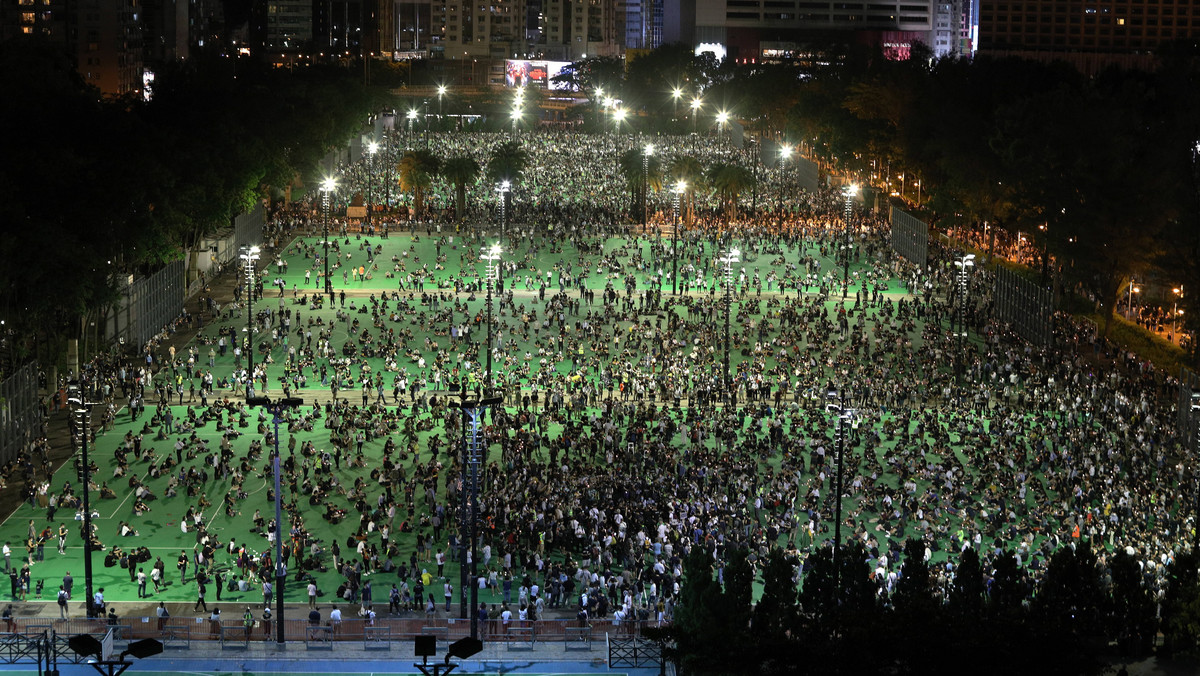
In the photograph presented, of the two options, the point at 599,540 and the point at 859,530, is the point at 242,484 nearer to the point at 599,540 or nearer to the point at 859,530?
the point at 599,540

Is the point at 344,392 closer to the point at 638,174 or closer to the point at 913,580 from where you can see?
the point at 913,580

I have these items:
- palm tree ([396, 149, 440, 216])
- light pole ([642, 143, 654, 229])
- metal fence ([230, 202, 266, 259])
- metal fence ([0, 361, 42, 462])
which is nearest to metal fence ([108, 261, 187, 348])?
metal fence ([0, 361, 42, 462])

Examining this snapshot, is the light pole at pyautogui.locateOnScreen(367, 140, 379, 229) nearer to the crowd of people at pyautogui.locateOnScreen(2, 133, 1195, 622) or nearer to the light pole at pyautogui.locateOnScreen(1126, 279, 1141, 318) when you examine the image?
the crowd of people at pyautogui.locateOnScreen(2, 133, 1195, 622)

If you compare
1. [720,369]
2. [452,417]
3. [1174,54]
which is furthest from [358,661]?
[1174,54]

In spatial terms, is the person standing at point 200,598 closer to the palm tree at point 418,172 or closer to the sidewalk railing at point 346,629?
the sidewalk railing at point 346,629

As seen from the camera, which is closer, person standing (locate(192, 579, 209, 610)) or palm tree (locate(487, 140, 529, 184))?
person standing (locate(192, 579, 209, 610))

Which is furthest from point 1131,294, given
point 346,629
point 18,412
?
point 346,629

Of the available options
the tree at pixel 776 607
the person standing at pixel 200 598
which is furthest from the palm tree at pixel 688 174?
the tree at pixel 776 607
